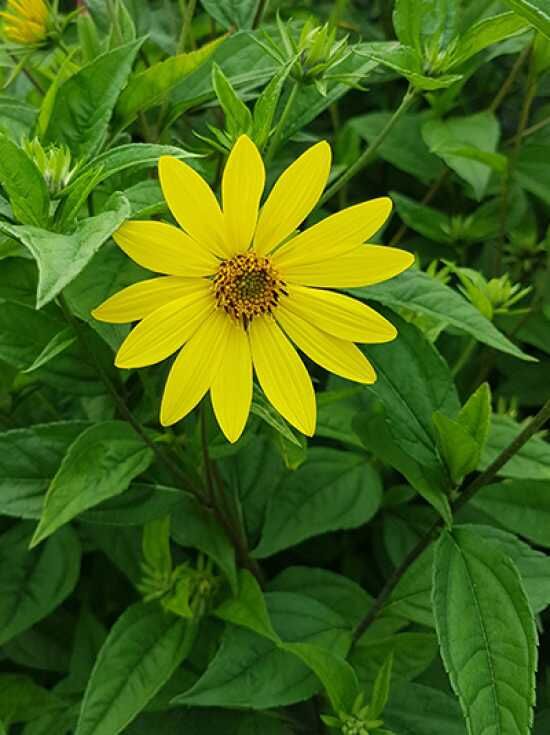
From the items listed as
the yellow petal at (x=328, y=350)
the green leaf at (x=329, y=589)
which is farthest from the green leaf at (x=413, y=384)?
the green leaf at (x=329, y=589)

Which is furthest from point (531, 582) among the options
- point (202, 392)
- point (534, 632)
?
point (202, 392)

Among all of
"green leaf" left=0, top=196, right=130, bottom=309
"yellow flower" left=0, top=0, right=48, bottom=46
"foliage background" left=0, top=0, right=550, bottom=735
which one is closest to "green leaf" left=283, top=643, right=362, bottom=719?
"foliage background" left=0, top=0, right=550, bottom=735

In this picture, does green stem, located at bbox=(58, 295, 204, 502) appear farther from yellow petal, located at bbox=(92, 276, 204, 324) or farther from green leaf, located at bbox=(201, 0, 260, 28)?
green leaf, located at bbox=(201, 0, 260, 28)

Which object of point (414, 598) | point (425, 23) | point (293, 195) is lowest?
point (414, 598)

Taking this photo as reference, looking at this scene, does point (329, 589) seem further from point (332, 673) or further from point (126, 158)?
point (126, 158)

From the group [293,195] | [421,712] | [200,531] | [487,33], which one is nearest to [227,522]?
[200,531]

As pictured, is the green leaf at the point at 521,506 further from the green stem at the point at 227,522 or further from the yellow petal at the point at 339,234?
the yellow petal at the point at 339,234
